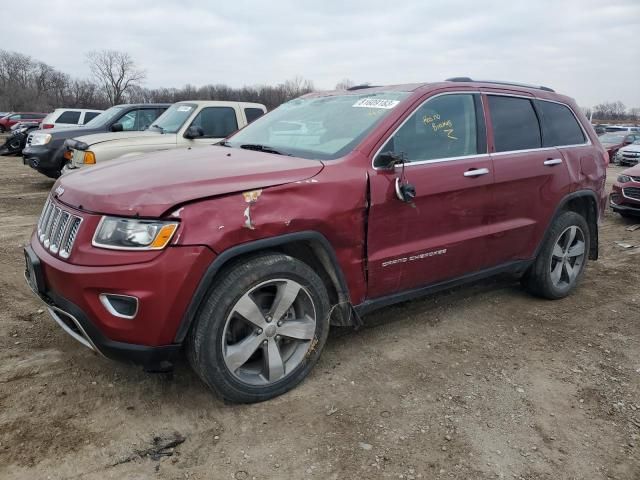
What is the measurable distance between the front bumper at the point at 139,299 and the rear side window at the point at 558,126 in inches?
127

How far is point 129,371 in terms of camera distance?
3.18 meters

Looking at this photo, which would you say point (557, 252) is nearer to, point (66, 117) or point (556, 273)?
point (556, 273)

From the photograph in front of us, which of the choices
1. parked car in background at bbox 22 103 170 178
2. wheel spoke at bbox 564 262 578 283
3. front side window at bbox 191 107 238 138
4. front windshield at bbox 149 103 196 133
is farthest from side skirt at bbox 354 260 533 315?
parked car in background at bbox 22 103 170 178

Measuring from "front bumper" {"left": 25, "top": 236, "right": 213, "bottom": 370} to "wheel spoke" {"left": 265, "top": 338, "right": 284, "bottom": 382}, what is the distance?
513 millimetres

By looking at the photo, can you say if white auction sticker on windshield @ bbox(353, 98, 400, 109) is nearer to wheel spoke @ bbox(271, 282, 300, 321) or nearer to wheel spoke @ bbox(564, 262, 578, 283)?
wheel spoke @ bbox(271, 282, 300, 321)

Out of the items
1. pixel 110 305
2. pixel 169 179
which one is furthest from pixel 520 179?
pixel 110 305

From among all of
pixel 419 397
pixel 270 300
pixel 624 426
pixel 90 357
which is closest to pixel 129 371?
pixel 90 357

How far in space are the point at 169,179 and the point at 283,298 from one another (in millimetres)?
881

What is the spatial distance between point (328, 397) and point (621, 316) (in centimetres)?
289

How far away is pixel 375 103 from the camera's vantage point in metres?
3.48

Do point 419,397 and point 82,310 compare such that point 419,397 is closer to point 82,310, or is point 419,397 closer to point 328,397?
point 328,397

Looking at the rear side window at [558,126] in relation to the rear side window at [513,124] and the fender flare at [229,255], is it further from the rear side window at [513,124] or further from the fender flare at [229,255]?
the fender flare at [229,255]

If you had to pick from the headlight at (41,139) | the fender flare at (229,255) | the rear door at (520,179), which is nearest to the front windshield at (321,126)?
the fender flare at (229,255)

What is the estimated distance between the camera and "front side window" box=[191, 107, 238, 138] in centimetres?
824
